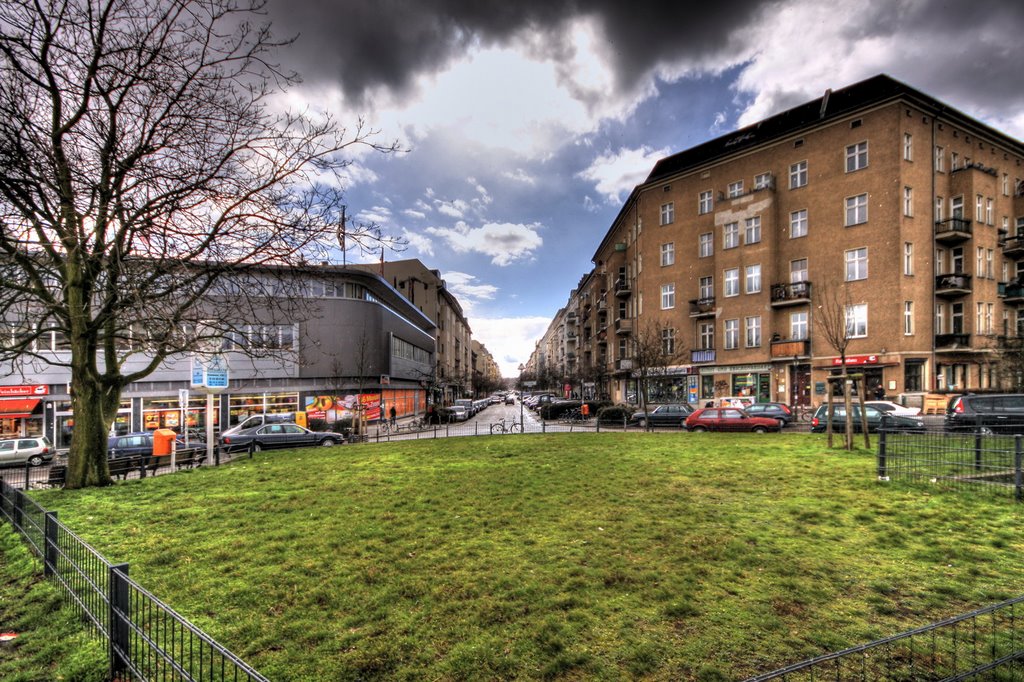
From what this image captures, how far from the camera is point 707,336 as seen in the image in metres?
38.9

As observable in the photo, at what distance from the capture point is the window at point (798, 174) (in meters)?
34.3

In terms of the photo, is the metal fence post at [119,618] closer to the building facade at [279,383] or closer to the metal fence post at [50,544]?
the metal fence post at [50,544]

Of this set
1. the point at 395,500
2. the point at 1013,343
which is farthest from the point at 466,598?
the point at 1013,343

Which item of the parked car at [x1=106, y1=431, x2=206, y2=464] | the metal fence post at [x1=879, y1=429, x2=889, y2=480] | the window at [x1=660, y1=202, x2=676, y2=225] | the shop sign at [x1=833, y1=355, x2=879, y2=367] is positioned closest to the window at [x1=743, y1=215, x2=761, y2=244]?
the window at [x1=660, y1=202, x2=676, y2=225]

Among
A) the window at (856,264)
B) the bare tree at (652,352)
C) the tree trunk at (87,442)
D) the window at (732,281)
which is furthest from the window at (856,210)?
the tree trunk at (87,442)

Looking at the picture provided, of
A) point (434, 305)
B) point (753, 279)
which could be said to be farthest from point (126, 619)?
point (434, 305)

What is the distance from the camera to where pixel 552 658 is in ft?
12.6

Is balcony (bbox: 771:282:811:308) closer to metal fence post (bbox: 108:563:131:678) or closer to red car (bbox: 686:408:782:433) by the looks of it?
red car (bbox: 686:408:782:433)

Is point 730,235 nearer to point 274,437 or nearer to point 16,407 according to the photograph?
point 274,437

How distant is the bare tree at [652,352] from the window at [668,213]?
972cm

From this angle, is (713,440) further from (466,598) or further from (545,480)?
(466,598)

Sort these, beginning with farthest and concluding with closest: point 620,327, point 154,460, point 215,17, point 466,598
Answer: point 620,327, point 154,460, point 215,17, point 466,598

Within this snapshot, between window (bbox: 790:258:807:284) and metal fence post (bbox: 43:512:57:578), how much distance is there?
3901 cm

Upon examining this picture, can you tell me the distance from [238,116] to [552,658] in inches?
403
